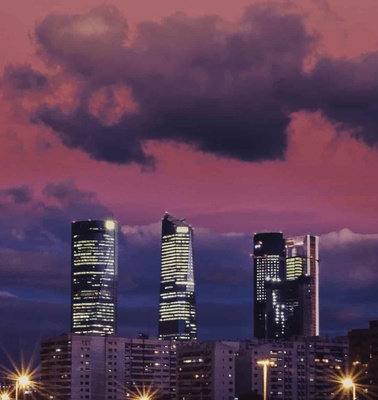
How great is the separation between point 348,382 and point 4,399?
53720 mm

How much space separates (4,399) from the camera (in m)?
156

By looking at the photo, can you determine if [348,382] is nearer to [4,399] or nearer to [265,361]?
[265,361]

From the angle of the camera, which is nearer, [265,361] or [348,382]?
[265,361]

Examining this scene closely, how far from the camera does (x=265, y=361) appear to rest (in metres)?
108

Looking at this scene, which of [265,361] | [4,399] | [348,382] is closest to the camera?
[265,361]

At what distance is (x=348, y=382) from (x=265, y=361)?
19012 mm

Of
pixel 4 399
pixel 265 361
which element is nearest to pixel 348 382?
pixel 265 361

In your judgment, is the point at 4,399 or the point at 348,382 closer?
the point at 348,382

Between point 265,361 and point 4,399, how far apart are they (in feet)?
194

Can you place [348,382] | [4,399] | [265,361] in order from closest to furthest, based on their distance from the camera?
[265,361], [348,382], [4,399]

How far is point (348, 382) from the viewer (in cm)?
12338

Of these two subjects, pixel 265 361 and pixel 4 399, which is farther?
Result: pixel 4 399
